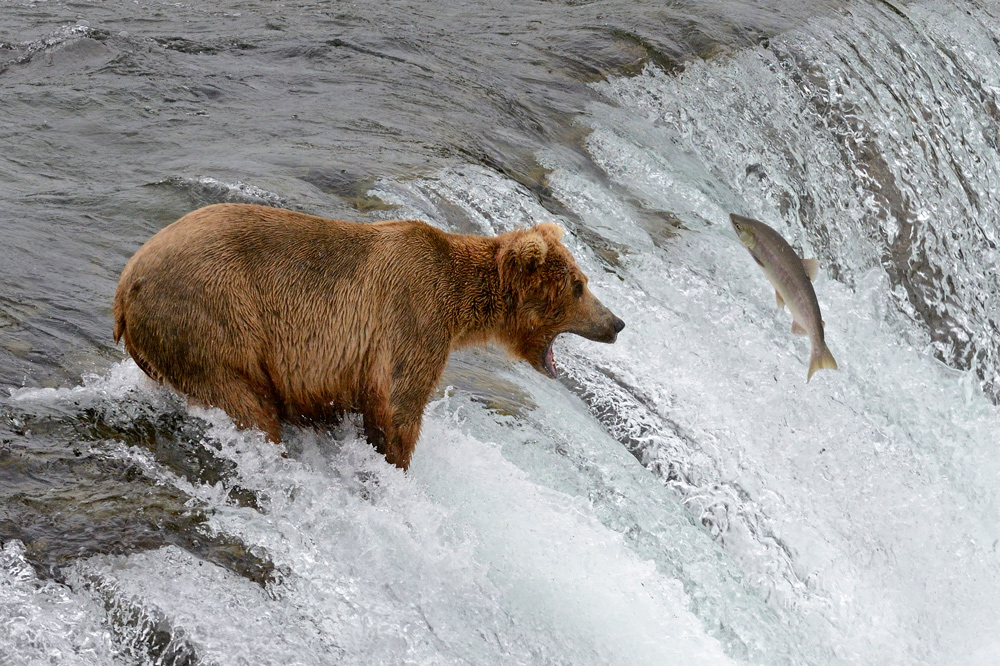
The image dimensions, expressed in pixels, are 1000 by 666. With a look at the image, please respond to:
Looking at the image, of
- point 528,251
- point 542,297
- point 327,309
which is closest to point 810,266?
point 542,297

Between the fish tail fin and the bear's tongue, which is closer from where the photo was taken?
the bear's tongue

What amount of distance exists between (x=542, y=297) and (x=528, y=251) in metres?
0.22

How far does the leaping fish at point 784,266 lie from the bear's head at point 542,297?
4.32 ft

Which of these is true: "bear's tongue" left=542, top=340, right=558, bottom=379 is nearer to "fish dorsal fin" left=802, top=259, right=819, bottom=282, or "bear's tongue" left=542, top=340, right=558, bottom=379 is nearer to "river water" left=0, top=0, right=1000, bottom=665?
"river water" left=0, top=0, right=1000, bottom=665

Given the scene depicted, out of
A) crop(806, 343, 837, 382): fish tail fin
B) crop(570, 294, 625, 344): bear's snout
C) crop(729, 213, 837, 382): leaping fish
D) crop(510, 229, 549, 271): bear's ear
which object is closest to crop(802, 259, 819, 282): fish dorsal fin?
crop(729, 213, 837, 382): leaping fish

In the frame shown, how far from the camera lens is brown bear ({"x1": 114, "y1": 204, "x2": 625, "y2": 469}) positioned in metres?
3.76

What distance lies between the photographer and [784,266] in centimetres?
548

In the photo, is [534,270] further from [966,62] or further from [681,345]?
[966,62]

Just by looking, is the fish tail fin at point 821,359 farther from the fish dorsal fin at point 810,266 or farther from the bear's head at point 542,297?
the bear's head at point 542,297

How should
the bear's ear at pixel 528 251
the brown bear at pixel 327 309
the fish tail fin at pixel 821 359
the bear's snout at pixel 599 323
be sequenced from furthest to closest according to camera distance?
1. the fish tail fin at pixel 821 359
2. the bear's snout at pixel 599 323
3. the bear's ear at pixel 528 251
4. the brown bear at pixel 327 309

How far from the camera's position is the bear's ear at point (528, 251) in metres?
4.33

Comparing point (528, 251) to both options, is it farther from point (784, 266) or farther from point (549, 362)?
point (784, 266)

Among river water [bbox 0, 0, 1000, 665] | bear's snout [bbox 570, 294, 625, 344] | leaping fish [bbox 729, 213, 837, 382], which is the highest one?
leaping fish [bbox 729, 213, 837, 382]

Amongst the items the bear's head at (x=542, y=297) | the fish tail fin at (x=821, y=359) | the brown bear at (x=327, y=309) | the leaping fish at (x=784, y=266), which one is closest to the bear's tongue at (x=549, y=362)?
the bear's head at (x=542, y=297)
